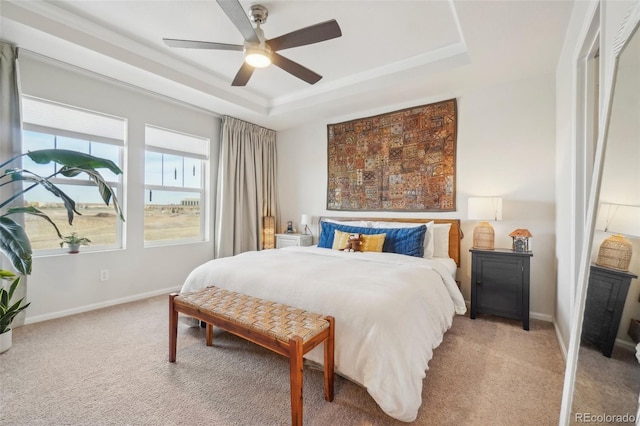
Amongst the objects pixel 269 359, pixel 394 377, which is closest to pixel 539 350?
pixel 394 377

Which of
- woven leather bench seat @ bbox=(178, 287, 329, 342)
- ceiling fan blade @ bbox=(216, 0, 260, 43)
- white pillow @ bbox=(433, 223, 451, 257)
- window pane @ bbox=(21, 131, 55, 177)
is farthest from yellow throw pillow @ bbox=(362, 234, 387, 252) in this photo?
window pane @ bbox=(21, 131, 55, 177)

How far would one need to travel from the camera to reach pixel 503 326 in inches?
105

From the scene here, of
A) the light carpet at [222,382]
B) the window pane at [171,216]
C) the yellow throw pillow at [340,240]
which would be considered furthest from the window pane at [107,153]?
the yellow throw pillow at [340,240]

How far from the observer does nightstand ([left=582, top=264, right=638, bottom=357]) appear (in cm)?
101

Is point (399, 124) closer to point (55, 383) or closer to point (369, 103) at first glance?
point (369, 103)

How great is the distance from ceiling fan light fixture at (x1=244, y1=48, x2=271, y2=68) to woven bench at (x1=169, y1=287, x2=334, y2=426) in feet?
6.14

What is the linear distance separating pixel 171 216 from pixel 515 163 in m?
4.38

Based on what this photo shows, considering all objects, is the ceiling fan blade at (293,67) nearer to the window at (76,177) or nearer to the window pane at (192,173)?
the window at (76,177)

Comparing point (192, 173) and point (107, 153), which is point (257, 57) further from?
point (192, 173)

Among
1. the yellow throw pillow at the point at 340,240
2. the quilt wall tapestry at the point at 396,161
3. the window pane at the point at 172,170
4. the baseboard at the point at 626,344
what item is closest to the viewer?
the baseboard at the point at 626,344

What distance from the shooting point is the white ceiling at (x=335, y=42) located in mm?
2189

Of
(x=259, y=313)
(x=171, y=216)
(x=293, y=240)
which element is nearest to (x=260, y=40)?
(x=259, y=313)

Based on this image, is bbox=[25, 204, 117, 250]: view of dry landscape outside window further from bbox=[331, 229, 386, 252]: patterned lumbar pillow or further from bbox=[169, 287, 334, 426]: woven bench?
bbox=[331, 229, 386, 252]: patterned lumbar pillow

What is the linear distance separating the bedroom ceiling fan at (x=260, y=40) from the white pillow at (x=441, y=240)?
2.21 metres
